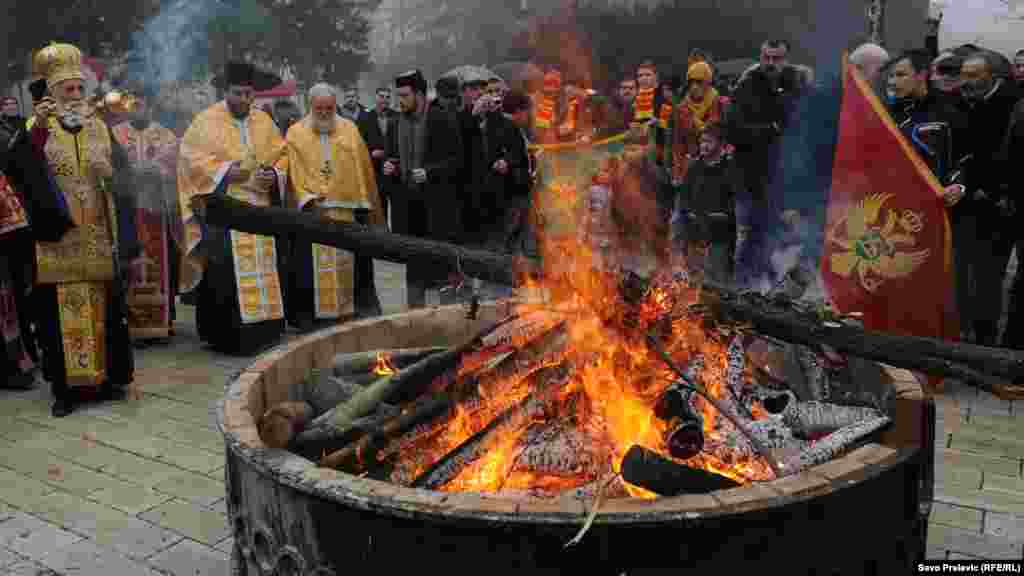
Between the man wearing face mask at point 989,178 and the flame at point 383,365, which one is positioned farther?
the man wearing face mask at point 989,178

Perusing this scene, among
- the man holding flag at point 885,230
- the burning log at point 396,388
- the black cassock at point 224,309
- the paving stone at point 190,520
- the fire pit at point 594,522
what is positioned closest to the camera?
the fire pit at point 594,522

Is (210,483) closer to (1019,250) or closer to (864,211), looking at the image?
(864,211)

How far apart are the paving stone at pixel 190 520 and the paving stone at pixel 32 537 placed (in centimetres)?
37

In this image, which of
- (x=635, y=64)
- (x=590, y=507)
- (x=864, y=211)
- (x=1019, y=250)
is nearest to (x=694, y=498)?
(x=590, y=507)

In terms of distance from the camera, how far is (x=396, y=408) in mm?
3312

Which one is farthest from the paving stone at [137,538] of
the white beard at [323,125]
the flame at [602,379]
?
the white beard at [323,125]

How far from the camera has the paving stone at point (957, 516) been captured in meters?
3.99

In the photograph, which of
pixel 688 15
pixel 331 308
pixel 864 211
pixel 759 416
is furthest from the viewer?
pixel 688 15

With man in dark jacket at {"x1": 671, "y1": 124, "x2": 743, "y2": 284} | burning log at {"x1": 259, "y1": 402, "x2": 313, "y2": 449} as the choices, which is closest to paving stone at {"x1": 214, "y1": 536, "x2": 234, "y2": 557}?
burning log at {"x1": 259, "y1": 402, "x2": 313, "y2": 449}

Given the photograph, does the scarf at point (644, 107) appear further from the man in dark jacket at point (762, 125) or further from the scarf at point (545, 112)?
the man in dark jacket at point (762, 125)

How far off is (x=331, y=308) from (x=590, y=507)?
19.6ft

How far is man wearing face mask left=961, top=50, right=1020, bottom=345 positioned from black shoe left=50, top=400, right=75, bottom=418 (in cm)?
657

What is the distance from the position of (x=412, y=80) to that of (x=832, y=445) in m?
6.82

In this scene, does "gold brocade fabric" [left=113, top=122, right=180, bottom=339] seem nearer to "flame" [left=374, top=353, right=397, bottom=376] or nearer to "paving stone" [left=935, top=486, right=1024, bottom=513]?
"flame" [left=374, top=353, right=397, bottom=376]
